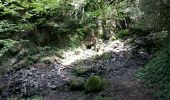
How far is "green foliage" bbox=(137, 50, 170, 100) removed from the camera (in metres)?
7.59

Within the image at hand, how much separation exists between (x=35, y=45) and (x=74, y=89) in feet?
15.0

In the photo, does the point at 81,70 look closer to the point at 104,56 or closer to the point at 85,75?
the point at 85,75

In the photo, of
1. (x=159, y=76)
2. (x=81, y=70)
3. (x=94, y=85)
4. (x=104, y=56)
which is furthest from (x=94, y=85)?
(x=104, y=56)

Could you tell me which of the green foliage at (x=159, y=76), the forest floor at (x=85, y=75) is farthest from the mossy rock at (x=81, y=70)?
the green foliage at (x=159, y=76)

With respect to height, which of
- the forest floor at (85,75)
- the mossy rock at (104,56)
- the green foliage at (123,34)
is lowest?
the forest floor at (85,75)

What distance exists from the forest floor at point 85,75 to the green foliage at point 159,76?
281 mm

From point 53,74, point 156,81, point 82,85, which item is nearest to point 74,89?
point 82,85

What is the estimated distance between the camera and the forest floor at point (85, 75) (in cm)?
838

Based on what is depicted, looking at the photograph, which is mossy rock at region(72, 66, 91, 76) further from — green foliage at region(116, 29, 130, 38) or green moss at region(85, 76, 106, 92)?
green foliage at region(116, 29, 130, 38)

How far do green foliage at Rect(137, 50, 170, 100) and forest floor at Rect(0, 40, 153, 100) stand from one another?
0.28 m

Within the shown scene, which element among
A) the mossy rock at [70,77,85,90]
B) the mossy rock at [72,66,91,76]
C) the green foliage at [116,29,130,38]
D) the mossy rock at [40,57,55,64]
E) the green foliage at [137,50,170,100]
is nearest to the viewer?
the green foliage at [137,50,170,100]

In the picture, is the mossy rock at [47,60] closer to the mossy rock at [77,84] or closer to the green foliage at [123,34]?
the mossy rock at [77,84]

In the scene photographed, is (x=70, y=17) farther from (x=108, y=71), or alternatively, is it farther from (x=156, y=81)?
(x=156, y=81)

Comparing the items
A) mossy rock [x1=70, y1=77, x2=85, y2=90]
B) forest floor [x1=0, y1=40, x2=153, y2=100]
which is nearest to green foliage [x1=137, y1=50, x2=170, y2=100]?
forest floor [x1=0, y1=40, x2=153, y2=100]
